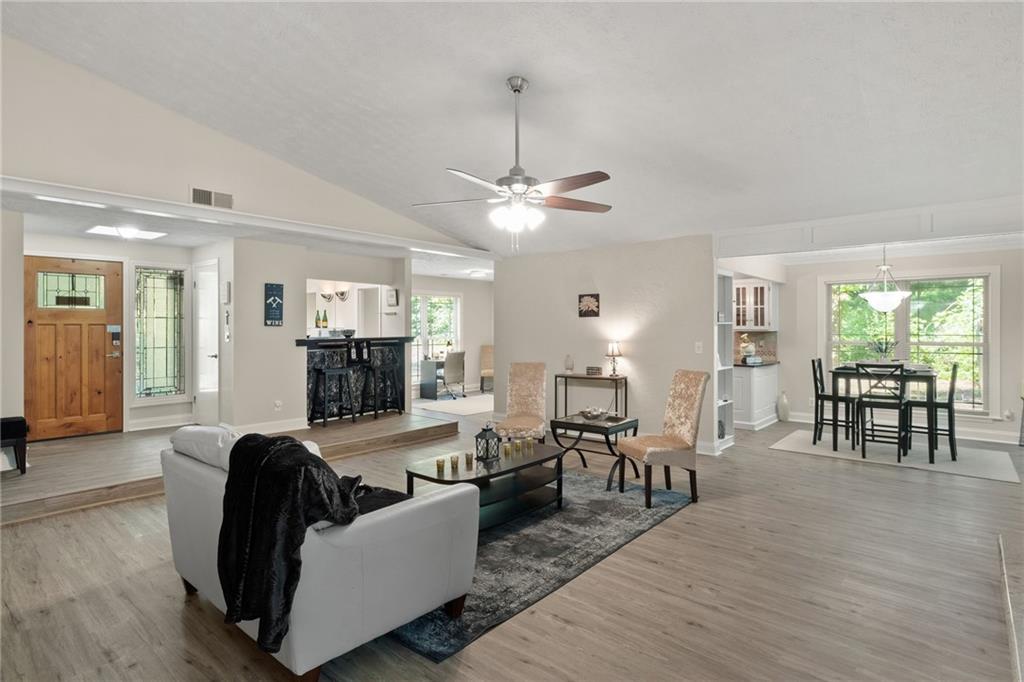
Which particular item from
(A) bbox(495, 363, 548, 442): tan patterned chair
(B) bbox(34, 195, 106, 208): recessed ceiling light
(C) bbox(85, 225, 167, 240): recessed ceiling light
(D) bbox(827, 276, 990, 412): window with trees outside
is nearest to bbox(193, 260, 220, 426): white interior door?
(C) bbox(85, 225, 167, 240): recessed ceiling light

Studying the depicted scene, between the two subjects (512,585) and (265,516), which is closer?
(265,516)

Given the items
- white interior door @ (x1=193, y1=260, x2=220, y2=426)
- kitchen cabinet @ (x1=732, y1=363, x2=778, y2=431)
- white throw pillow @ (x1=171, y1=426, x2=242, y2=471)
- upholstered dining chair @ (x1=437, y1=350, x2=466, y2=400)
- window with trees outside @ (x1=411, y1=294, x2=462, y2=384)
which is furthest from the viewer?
window with trees outside @ (x1=411, y1=294, x2=462, y2=384)

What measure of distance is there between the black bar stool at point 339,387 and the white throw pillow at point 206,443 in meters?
4.33

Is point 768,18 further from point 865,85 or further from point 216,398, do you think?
point 216,398

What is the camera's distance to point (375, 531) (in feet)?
7.25

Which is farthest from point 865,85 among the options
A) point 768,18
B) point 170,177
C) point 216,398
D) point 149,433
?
point 149,433

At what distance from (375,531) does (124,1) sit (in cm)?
371

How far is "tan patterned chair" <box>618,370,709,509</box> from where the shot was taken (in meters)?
4.35

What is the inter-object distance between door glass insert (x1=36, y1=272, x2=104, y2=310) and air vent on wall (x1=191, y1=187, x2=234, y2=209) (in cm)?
→ 284

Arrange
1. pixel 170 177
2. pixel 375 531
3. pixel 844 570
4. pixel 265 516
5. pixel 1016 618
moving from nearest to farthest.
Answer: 1. pixel 265 516
2. pixel 375 531
3. pixel 1016 618
4. pixel 844 570
5. pixel 170 177

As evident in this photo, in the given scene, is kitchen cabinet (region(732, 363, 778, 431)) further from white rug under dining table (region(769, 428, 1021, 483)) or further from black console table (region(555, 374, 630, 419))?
black console table (region(555, 374, 630, 419))

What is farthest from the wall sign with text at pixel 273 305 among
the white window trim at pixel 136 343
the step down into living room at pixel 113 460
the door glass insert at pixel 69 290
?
the door glass insert at pixel 69 290

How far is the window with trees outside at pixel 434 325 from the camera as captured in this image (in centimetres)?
1122

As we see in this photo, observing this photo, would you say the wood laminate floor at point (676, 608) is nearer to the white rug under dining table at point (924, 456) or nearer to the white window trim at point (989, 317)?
the white rug under dining table at point (924, 456)
